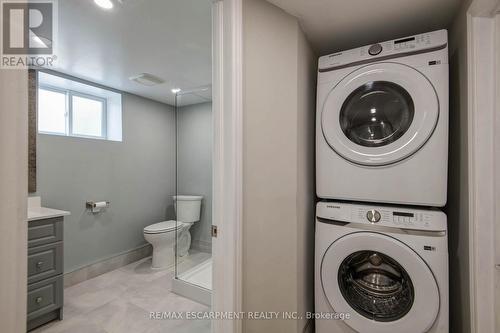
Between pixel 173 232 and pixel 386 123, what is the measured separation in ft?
8.13

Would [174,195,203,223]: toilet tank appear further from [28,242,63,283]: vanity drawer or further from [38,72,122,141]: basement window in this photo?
[28,242,63,283]: vanity drawer

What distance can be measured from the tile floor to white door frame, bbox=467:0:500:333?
1707 millimetres

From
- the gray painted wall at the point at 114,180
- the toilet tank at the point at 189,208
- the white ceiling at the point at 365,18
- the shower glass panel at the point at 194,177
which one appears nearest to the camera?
the white ceiling at the point at 365,18

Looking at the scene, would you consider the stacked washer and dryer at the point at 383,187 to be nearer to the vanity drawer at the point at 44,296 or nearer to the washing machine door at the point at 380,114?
the washing machine door at the point at 380,114

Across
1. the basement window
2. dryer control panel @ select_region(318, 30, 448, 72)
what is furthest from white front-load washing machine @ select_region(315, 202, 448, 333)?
the basement window

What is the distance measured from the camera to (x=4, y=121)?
477 mm

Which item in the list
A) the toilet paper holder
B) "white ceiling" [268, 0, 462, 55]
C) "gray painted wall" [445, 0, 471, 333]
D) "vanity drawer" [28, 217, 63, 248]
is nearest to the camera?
"gray painted wall" [445, 0, 471, 333]

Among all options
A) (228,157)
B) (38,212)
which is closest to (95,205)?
(38,212)

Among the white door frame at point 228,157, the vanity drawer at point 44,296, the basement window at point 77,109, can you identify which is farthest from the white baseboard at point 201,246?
the white door frame at point 228,157

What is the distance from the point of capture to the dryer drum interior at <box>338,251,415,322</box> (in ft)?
3.94

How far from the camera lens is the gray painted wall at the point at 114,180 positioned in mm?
2217

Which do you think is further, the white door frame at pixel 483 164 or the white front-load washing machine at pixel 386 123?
the white front-load washing machine at pixel 386 123

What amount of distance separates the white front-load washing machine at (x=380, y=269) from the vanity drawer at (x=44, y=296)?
2030 mm

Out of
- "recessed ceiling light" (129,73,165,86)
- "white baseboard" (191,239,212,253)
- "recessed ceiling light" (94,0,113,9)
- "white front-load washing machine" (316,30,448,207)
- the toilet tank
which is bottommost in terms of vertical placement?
"white baseboard" (191,239,212,253)
